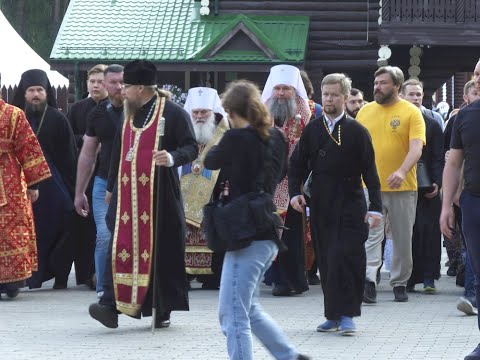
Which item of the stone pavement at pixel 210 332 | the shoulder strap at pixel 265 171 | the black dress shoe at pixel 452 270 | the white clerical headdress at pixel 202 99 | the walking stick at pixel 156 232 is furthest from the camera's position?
the black dress shoe at pixel 452 270

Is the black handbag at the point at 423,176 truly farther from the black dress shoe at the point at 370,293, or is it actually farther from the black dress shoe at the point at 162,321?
the black dress shoe at the point at 162,321

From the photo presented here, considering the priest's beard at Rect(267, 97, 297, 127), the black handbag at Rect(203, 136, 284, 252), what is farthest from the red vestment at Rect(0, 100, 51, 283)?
the black handbag at Rect(203, 136, 284, 252)

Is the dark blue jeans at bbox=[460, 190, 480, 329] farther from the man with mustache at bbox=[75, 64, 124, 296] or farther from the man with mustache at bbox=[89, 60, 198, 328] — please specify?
the man with mustache at bbox=[75, 64, 124, 296]

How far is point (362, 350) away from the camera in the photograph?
31.2 ft

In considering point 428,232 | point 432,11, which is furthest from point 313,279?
point 432,11

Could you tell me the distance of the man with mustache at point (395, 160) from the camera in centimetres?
1248

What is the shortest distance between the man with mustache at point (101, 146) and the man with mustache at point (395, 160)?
2.11 meters

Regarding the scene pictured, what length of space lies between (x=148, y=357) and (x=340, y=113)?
2.50m

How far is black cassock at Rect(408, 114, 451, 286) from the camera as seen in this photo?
13461 mm

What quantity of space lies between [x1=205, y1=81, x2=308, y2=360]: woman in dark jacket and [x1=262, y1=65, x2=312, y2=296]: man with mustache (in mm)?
5134

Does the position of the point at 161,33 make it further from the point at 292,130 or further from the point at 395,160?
the point at 395,160

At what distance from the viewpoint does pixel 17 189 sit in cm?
1258

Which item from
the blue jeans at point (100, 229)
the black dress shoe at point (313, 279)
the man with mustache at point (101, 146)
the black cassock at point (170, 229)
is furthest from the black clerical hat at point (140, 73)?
the black dress shoe at point (313, 279)

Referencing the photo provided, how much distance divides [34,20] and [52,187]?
38.2 meters
